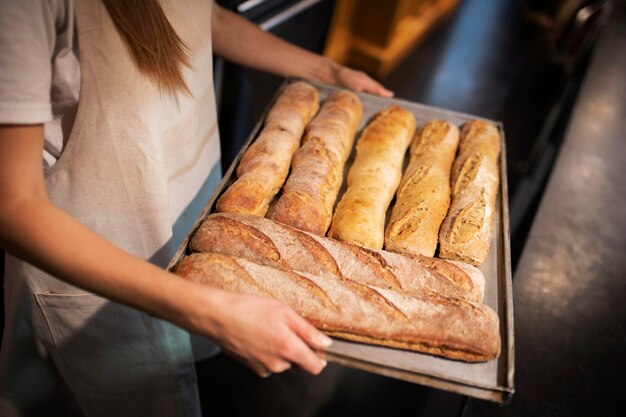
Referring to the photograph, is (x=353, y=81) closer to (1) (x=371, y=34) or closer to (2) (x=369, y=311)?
(2) (x=369, y=311)

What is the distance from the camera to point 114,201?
110 cm

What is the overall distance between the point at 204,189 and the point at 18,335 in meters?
0.65

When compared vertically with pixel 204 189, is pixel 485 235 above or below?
above

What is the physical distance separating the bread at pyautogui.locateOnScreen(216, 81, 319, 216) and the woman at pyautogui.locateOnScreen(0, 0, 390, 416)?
131mm

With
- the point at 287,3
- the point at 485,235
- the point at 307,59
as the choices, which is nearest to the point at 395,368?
the point at 485,235

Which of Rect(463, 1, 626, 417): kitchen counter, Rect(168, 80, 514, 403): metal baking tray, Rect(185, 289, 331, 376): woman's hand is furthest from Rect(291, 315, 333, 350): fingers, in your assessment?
Rect(463, 1, 626, 417): kitchen counter

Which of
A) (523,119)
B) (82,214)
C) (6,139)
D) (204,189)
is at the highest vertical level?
(6,139)

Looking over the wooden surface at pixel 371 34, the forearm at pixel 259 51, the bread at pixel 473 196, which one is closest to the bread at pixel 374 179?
the bread at pixel 473 196

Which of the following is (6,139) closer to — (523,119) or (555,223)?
(555,223)

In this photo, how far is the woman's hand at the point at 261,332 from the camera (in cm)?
78

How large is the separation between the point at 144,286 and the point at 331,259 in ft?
1.43

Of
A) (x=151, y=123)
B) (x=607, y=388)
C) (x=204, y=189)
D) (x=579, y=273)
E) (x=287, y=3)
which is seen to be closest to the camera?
(x=151, y=123)

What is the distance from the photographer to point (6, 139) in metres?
0.74

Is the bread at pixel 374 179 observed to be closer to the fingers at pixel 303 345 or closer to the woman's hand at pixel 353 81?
the woman's hand at pixel 353 81
